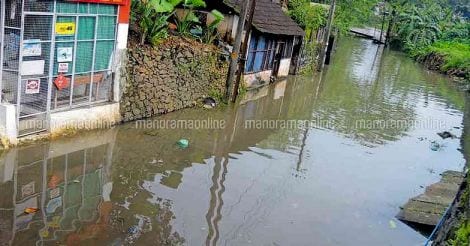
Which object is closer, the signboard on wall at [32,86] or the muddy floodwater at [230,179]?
the muddy floodwater at [230,179]

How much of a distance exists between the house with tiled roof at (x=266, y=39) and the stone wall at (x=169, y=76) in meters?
1.90

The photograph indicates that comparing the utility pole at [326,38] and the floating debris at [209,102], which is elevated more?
the utility pole at [326,38]

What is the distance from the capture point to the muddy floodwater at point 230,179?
8883 millimetres

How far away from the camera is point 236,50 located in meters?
18.0

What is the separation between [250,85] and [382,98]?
→ 7657 millimetres

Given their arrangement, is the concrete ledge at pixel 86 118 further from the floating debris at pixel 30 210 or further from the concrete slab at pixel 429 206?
the concrete slab at pixel 429 206

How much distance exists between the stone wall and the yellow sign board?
2.52m

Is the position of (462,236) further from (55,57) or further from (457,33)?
(457,33)

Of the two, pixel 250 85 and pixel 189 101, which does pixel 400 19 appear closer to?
pixel 250 85

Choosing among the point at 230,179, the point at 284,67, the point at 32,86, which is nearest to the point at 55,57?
the point at 32,86

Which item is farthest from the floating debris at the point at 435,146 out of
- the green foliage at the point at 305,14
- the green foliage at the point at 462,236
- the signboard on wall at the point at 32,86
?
the green foliage at the point at 305,14

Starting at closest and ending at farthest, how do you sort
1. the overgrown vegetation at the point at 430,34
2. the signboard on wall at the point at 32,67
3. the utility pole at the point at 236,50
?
the signboard on wall at the point at 32,67 → the utility pole at the point at 236,50 → the overgrown vegetation at the point at 430,34

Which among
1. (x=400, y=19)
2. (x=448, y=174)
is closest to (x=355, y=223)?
(x=448, y=174)

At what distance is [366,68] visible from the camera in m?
36.6
